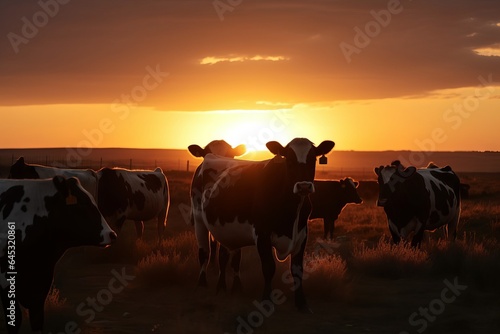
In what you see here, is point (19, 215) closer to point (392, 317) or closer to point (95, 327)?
point (95, 327)

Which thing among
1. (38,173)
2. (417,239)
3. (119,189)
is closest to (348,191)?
(417,239)

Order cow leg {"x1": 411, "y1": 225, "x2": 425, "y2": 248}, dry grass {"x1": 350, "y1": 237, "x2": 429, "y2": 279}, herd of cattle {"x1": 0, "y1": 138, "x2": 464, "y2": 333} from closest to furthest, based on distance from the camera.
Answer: herd of cattle {"x1": 0, "y1": 138, "x2": 464, "y2": 333} → dry grass {"x1": 350, "y1": 237, "x2": 429, "y2": 279} → cow leg {"x1": 411, "y1": 225, "x2": 425, "y2": 248}

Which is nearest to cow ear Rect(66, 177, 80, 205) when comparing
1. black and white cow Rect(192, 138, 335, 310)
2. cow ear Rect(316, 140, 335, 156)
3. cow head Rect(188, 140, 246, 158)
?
black and white cow Rect(192, 138, 335, 310)

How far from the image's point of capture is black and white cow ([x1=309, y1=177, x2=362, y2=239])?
2208 centimetres

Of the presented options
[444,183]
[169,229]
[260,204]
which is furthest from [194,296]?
[169,229]

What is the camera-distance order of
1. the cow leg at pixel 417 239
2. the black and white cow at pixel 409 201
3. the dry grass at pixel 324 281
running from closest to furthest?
the dry grass at pixel 324 281
the cow leg at pixel 417 239
the black and white cow at pixel 409 201

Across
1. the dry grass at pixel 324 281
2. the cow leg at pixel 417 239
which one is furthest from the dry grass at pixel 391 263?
the dry grass at pixel 324 281

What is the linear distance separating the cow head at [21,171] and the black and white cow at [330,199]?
9.02m

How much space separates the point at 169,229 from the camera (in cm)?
2422

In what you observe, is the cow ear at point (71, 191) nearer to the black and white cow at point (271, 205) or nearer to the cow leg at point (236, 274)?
the black and white cow at point (271, 205)

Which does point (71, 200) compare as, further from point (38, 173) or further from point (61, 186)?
point (38, 173)

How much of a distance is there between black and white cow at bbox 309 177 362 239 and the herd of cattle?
15.6 feet

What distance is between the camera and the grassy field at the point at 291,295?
941cm

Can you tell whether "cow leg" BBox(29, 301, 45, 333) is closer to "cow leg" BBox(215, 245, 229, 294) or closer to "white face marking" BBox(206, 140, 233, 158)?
"cow leg" BBox(215, 245, 229, 294)
